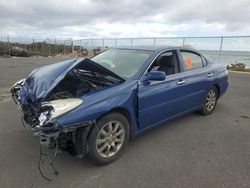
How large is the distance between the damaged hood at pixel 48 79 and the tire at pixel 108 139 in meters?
0.64

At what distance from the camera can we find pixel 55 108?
287 centimetres

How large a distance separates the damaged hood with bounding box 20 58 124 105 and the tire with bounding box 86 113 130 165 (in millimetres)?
639

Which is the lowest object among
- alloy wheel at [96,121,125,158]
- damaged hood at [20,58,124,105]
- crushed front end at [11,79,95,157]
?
alloy wheel at [96,121,125,158]

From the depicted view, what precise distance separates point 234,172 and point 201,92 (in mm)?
2099

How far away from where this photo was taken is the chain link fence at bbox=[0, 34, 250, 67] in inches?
705

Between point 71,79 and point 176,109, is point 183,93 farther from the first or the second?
point 71,79

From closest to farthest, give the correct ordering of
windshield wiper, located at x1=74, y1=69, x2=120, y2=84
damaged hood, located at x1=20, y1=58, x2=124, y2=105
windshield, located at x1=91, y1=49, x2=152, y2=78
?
damaged hood, located at x1=20, y1=58, x2=124, y2=105 → windshield wiper, located at x1=74, y1=69, x2=120, y2=84 → windshield, located at x1=91, y1=49, x2=152, y2=78

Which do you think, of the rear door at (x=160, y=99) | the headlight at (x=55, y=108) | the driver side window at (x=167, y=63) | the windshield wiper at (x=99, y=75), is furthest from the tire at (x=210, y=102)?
the headlight at (x=55, y=108)

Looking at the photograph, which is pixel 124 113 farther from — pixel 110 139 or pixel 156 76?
pixel 156 76

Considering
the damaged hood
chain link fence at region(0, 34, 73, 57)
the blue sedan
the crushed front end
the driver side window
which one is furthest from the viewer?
chain link fence at region(0, 34, 73, 57)

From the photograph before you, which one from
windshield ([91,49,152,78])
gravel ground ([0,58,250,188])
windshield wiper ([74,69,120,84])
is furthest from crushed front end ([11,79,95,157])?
windshield ([91,49,152,78])

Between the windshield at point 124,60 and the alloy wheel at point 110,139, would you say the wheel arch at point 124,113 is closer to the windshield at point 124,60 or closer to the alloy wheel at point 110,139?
the alloy wheel at point 110,139

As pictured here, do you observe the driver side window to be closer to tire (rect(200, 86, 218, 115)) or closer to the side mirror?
the side mirror

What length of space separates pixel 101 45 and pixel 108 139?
27942 mm
